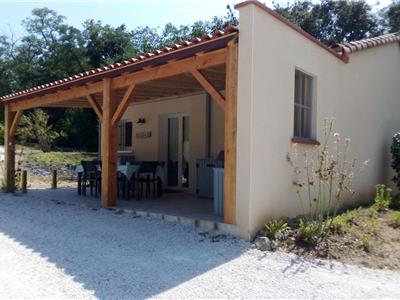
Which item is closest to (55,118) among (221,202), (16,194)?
(16,194)

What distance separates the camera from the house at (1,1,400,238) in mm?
6457

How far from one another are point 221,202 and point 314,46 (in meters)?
3.51

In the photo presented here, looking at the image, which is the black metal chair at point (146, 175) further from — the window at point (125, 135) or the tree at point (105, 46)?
the tree at point (105, 46)

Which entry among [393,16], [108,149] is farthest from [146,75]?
[393,16]

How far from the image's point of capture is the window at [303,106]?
791 cm

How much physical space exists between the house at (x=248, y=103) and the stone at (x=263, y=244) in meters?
0.26

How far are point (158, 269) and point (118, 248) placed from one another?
1.16 meters

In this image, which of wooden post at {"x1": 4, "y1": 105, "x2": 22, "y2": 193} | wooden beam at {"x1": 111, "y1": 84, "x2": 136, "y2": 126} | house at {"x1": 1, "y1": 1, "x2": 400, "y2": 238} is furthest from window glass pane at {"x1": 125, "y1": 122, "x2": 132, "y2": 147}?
wooden beam at {"x1": 111, "y1": 84, "x2": 136, "y2": 126}

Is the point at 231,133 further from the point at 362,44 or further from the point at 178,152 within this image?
the point at 178,152

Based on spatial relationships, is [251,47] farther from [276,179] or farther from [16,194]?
[16,194]

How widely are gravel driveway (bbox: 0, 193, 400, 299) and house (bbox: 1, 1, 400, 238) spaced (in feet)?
2.87

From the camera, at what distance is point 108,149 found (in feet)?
30.4

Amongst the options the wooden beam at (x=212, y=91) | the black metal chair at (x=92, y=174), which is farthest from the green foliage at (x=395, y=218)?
the black metal chair at (x=92, y=174)

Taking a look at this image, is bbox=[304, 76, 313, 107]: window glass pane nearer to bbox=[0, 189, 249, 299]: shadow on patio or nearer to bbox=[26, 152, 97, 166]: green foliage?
bbox=[0, 189, 249, 299]: shadow on patio
